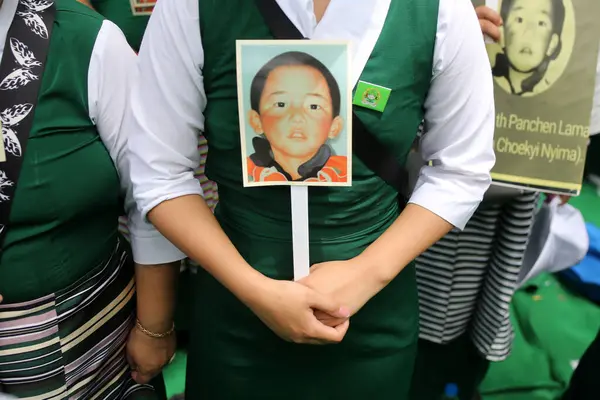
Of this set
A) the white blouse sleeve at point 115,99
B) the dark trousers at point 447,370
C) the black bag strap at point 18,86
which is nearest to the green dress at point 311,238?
the white blouse sleeve at point 115,99

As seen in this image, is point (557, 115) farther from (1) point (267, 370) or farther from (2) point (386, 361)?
(1) point (267, 370)

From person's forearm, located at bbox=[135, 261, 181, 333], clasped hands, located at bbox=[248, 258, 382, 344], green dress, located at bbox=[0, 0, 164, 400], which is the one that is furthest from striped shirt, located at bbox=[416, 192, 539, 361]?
green dress, located at bbox=[0, 0, 164, 400]

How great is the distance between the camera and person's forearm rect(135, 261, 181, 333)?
3.52ft

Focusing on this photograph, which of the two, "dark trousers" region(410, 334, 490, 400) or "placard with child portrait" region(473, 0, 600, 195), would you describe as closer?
"placard with child portrait" region(473, 0, 600, 195)

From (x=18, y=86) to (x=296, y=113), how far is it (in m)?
0.38

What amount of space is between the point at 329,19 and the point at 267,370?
0.58 m

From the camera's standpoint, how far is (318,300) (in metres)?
0.90

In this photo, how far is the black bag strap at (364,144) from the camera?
856 mm

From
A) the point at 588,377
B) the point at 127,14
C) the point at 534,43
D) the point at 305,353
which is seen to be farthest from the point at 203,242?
the point at 588,377

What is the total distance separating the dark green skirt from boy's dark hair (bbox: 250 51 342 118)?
10.6 inches

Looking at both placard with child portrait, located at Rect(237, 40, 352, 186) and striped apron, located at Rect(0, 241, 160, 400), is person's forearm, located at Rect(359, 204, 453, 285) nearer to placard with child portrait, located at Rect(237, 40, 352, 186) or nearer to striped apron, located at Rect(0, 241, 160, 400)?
placard with child portrait, located at Rect(237, 40, 352, 186)

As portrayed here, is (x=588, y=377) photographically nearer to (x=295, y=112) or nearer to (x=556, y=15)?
(x=556, y=15)

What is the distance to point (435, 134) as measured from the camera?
967 millimetres

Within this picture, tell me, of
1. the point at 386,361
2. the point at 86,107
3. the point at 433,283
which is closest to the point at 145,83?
the point at 86,107
